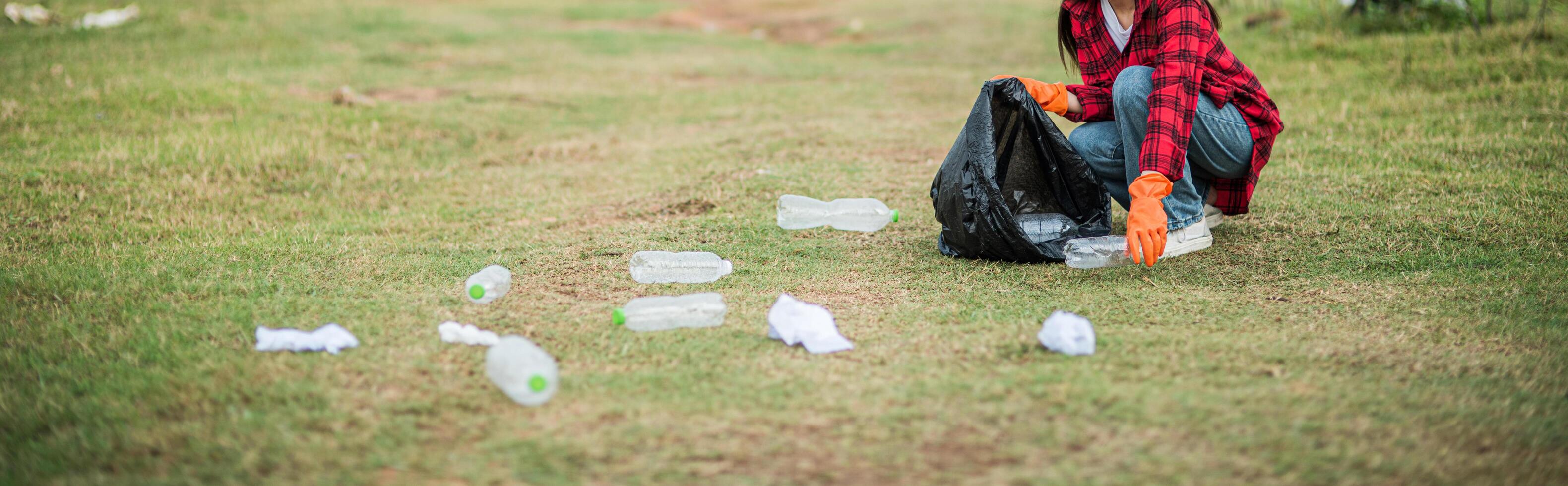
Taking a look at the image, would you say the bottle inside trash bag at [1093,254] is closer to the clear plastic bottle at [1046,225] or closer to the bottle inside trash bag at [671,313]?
the clear plastic bottle at [1046,225]

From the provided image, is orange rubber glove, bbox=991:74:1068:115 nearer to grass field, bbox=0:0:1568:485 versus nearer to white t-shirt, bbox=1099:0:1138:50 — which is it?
white t-shirt, bbox=1099:0:1138:50

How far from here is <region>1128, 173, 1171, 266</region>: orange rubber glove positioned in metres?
2.96

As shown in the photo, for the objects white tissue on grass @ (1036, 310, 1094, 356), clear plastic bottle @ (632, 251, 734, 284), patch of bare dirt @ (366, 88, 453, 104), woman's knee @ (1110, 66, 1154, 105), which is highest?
patch of bare dirt @ (366, 88, 453, 104)

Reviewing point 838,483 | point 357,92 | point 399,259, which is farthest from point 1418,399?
point 357,92

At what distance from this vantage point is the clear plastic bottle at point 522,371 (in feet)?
7.38

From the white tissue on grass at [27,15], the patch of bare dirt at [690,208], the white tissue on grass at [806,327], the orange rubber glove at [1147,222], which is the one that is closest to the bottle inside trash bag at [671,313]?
the white tissue on grass at [806,327]

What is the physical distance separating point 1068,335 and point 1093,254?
0.89 m

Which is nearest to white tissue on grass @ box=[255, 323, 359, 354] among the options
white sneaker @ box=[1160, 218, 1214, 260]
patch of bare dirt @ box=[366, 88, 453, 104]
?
white sneaker @ box=[1160, 218, 1214, 260]

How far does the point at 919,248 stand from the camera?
12.0 ft

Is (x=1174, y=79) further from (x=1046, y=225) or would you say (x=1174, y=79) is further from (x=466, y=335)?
(x=466, y=335)

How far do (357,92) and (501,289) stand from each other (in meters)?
4.81

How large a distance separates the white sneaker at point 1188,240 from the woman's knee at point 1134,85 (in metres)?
0.49

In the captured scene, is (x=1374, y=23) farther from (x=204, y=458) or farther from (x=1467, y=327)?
(x=204, y=458)

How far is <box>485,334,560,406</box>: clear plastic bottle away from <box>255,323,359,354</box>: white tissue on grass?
0.40 m
